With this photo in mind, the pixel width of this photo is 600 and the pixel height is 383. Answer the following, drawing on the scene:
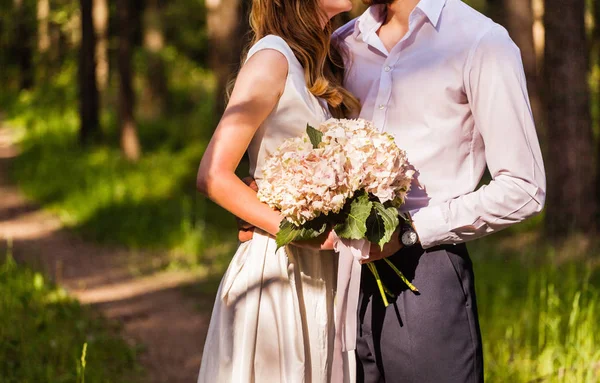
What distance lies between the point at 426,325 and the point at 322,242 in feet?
1.42

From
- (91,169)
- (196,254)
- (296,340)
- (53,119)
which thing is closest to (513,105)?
(296,340)

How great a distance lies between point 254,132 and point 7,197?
38.5ft

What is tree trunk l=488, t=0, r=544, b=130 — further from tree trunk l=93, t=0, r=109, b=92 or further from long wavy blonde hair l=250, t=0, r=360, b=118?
long wavy blonde hair l=250, t=0, r=360, b=118

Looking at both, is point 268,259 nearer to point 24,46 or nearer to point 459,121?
point 459,121

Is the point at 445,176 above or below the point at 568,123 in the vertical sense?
below

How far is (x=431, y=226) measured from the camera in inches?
103

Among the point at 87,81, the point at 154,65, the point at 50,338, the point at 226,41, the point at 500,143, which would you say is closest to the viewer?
the point at 500,143

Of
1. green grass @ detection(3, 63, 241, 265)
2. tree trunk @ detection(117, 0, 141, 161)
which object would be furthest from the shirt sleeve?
tree trunk @ detection(117, 0, 141, 161)

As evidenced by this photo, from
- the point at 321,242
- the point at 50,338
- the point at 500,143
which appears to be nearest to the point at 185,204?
the point at 50,338

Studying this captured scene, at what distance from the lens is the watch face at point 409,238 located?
2639 mm

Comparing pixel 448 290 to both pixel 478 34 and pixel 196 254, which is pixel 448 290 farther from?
pixel 196 254

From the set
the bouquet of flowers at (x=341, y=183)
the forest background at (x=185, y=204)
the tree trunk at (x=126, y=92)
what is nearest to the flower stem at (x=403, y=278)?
the bouquet of flowers at (x=341, y=183)

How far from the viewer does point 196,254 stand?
9547 mm

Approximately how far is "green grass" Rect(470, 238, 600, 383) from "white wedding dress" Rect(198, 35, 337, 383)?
1519 mm
